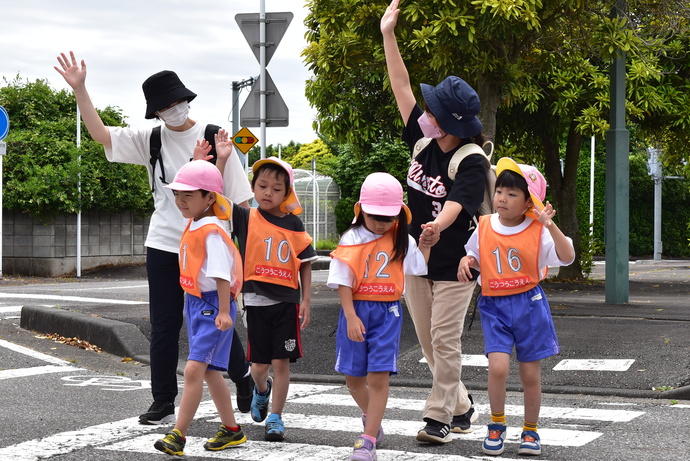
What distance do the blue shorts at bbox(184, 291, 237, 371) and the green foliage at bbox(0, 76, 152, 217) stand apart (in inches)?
740

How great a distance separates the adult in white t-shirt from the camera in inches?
210

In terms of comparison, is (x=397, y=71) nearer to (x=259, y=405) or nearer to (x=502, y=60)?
(x=259, y=405)

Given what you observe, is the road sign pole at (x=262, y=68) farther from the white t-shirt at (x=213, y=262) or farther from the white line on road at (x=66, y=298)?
the white t-shirt at (x=213, y=262)

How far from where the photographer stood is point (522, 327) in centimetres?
479

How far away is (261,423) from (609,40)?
28.0ft

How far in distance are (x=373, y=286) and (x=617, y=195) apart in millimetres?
8880

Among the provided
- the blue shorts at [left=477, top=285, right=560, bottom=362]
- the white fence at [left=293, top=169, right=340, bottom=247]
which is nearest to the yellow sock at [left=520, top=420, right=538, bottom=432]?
the blue shorts at [left=477, top=285, right=560, bottom=362]

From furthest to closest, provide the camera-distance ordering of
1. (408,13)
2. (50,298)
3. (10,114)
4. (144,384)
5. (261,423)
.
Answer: (10,114)
(50,298)
(408,13)
(144,384)
(261,423)

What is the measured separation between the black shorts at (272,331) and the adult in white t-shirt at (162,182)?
417 millimetres

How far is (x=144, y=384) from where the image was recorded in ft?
23.2

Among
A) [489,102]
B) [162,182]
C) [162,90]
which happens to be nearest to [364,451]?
[162,182]

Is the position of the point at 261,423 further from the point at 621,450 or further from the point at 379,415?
the point at 621,450

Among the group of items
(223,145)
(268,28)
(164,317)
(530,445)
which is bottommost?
(530,445)

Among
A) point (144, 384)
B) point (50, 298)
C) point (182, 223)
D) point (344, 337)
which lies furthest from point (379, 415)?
point (50, 298)
